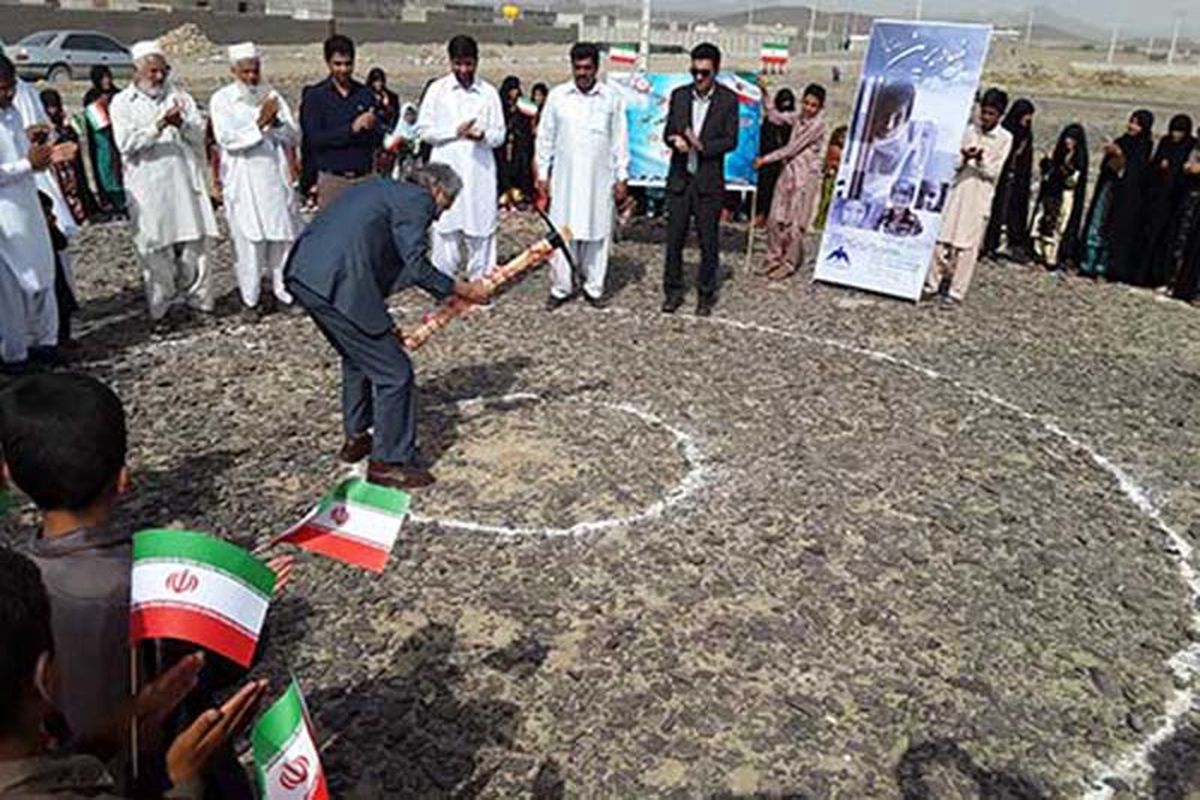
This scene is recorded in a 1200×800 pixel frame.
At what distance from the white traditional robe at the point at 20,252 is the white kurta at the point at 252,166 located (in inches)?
52.7

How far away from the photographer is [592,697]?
3494mm

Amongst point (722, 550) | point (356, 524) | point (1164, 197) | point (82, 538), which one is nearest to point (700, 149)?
point (722, 550)

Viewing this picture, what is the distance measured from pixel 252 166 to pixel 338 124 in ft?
2.36

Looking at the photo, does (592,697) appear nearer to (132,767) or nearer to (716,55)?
(132,767)

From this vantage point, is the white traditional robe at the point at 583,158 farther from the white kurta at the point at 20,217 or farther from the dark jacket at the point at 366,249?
the white kurta at the point at 20,217

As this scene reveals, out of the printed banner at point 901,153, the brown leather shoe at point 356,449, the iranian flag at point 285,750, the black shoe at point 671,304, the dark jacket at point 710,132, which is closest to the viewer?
the iranian flag at point 285,750

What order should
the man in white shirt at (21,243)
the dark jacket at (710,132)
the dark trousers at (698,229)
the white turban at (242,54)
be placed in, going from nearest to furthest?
the man in white shirt at (21,243)
the white turban at (242,54)
the dark jacket at (710,132)
the dark trousers at (698,229)

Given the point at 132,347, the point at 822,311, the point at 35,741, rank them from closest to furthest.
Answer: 1. the point at 35,741
2. the point at 132,347
3. the point at 822,311

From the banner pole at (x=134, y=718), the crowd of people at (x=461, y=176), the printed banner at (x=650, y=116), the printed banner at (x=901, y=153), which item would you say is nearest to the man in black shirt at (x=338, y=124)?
the crowd of people at (x=461, y=176)

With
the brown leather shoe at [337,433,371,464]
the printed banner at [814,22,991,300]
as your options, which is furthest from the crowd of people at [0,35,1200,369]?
the brown leather shoe at [337,433,371,464]

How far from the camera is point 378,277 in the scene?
185 inches

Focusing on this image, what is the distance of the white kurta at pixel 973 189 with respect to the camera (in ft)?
28.1

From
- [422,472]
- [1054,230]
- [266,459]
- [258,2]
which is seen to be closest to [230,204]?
[266,459]

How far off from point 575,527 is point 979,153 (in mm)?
5879
